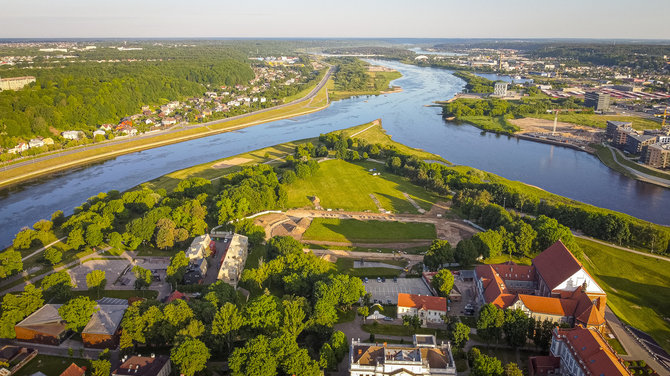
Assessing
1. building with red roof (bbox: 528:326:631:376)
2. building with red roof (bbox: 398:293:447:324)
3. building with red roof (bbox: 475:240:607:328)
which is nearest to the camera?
building with red roof (bbox: 528:326:631:376)

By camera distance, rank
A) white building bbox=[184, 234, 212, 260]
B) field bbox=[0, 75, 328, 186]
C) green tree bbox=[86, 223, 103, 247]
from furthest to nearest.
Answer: field bbox=[0, 75, 328, 186] → green tree bbox=[86, 223, 103, 247] → white building bbox=[184, 234, 212, 260]

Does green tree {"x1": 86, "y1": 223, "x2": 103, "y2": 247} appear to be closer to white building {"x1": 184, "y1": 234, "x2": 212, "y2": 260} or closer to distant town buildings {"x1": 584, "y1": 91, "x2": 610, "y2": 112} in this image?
white building {"x1": 184, "y1": 234, "x2": 212, "y2": 260}

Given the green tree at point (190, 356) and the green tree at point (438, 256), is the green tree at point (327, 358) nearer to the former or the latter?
the green tree at point (190, 356)

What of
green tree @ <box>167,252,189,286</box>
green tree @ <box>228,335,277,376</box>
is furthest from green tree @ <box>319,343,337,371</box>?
green tree @ <box>167,252,189,286</box>

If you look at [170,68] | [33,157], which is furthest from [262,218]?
[170,68]

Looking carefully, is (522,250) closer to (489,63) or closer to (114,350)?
(114,350)

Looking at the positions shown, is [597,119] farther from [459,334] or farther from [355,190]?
[459,334]

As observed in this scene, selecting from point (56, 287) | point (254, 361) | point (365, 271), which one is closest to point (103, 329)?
point (56, 287)

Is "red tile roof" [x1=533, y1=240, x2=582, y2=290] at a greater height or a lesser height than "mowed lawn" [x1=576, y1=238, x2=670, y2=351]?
greater
